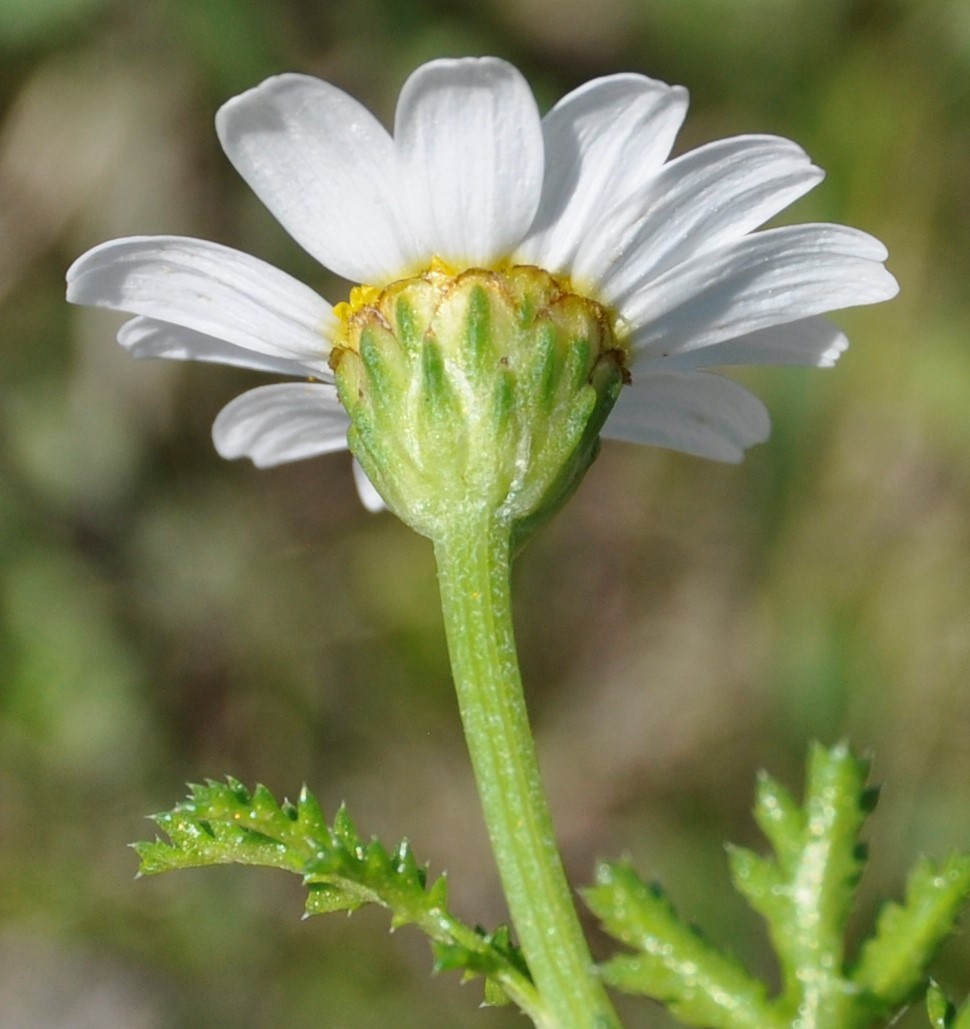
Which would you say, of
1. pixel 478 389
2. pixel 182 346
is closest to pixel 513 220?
pixel 478 389

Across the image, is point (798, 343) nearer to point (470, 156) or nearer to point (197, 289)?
point (470, 156)

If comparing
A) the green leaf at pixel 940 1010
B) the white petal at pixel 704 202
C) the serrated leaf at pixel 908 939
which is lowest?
the green leaf at pixel 940 1010

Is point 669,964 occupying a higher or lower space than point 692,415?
lower

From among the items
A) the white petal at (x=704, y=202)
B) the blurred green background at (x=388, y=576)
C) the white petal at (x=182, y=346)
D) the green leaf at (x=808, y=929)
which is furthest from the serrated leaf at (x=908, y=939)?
the blurred green background at (x=388, y=576)

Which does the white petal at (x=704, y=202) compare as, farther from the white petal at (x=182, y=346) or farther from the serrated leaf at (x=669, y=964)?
the serrated leaf at (x=669, y=964)

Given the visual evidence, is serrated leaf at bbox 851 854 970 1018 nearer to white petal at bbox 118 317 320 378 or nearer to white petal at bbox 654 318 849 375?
white petal at bbox 654 318 849 375

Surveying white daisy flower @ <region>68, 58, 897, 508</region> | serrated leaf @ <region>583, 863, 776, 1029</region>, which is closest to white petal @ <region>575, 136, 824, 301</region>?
white daisy flower @ <region>68, 58, 897, 508</region>
